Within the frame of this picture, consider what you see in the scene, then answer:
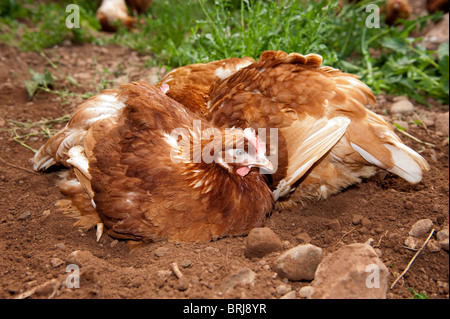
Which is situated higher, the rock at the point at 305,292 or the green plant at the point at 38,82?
the green plant at the point at 38,82

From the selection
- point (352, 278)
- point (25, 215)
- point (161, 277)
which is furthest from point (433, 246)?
point (25, 215)

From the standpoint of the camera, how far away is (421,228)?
6.79 feet

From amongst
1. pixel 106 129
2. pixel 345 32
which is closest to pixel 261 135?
pixel 106 129

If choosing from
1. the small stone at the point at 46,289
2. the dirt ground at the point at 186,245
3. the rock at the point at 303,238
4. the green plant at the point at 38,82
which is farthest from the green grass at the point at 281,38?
the small stone at the point at 46,289

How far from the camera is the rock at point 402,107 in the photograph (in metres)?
3.45

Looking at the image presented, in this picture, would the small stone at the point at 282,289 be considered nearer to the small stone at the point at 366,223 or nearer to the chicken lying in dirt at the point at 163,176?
the chicken lying in dirt at the point at 163,176

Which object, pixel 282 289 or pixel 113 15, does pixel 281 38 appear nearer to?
pixel 282 289

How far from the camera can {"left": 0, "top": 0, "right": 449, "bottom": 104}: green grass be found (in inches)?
124

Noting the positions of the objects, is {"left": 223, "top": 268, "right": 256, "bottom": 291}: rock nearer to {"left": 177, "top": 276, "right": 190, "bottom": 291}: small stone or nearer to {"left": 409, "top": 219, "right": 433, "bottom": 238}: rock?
{"left": 177, "top": 276, "right": 190, "bottom": 291}: small stone

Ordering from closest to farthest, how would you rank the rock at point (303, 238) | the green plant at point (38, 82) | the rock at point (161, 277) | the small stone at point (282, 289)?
the small stone at point (282, 289)
the rock at point (161, 277)
the rock at point (303, 238)
the green plant at point (38, 82)

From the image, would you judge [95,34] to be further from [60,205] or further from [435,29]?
[435,29]

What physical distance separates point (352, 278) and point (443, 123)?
2.32 meters

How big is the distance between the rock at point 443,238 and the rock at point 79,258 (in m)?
1.84
